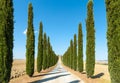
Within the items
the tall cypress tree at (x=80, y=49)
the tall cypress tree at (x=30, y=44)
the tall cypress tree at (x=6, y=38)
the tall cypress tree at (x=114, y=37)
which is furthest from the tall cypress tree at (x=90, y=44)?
the tall cypress tree at (x=114, y=37)

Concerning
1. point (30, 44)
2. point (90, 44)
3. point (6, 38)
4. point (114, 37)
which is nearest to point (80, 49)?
point (30, 44)

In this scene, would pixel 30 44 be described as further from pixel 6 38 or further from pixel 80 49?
pixel 6 38

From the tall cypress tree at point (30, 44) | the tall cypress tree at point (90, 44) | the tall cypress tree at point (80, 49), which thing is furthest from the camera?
the tall cypress tree at point (80, 49)

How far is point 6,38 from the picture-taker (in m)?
14.4

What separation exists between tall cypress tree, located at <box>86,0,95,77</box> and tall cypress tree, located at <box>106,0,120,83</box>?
13.8 meters

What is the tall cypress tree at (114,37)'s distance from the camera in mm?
10766

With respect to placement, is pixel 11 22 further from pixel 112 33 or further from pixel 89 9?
pixel 89 9

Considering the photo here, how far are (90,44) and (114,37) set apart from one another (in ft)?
Answer: 48.9

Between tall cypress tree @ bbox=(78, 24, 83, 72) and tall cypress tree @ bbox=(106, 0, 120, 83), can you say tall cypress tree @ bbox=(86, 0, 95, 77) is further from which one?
tall cypress tree @ bbox=(106, 0, 120, 83)

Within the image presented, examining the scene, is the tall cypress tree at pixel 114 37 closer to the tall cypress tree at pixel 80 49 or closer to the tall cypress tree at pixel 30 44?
the tall cypress tree at pixel 30 44

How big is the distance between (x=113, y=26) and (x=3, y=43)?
6970 mm

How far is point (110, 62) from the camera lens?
1152cm

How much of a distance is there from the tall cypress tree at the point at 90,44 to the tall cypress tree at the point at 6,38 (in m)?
12.6

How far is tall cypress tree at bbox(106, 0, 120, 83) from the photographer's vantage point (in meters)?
10.8
